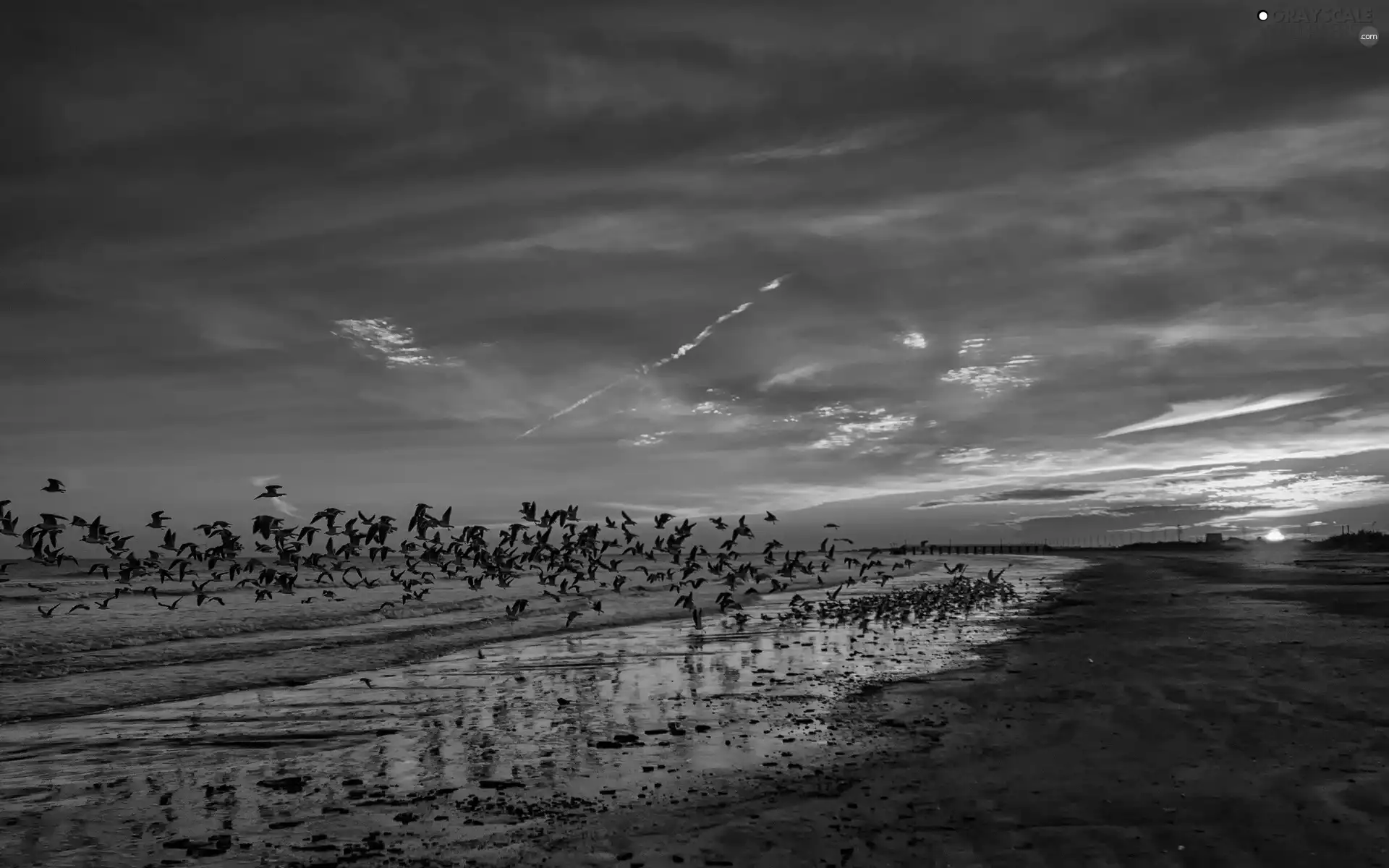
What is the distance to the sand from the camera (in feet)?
27.9

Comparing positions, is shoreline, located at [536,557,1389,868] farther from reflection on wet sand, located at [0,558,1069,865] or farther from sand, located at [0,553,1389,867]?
reflection on wet sand, located at [0,558,1069,865]

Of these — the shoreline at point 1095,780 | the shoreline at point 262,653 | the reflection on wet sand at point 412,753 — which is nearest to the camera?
the shoreline at point 1095,780

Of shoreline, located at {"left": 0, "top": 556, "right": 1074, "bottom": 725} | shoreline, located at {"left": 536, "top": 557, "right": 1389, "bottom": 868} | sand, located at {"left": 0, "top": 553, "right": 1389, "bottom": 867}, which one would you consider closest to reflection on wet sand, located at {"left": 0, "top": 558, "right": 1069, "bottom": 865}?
sand, located at {"left": 0, "top": 553, "right": 1389, "bottom": 867}

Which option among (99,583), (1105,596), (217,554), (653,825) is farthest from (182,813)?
(99,583)

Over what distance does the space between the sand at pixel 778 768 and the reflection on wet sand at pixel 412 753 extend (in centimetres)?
6

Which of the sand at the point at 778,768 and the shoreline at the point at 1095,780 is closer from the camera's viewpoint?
the shoreline at the point at 1095,780

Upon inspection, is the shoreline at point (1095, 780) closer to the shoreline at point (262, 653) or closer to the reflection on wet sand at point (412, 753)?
the reflection on wet sand at point (412, 753)

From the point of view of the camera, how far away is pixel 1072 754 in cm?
1139

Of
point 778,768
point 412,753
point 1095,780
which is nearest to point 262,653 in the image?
point 412,753

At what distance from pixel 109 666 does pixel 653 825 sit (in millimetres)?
22825

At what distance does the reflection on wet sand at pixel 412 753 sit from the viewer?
9.41 m

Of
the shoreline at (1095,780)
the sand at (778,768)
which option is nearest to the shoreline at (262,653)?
the sand at (778,768)

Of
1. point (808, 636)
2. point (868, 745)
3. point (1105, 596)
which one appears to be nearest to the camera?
point (868, 745)

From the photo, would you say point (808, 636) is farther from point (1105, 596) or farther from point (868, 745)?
point (1105, 596)
